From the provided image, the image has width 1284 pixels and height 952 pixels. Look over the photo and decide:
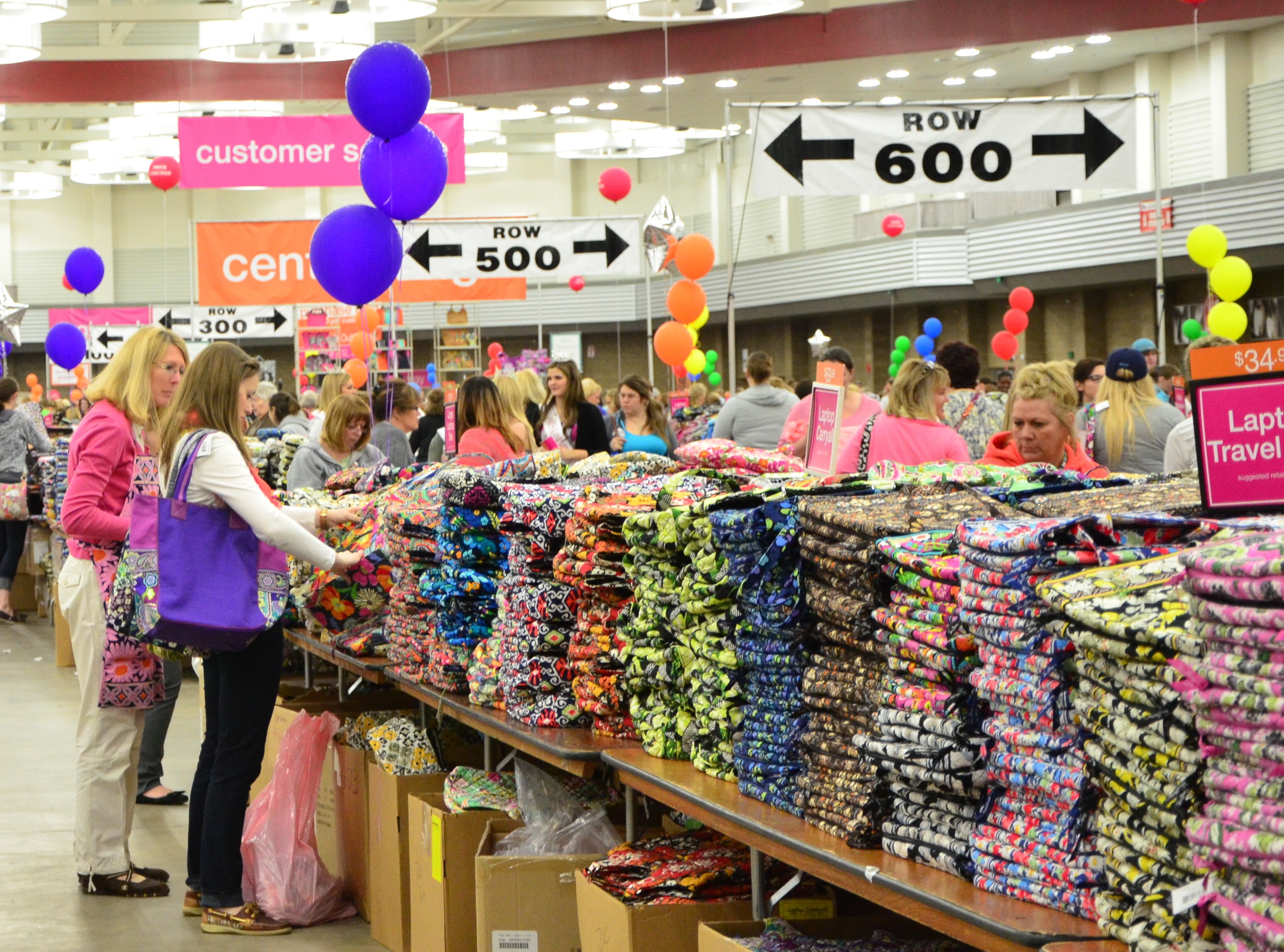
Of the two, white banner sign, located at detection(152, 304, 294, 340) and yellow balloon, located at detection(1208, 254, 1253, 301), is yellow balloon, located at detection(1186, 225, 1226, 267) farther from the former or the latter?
white banner sign, located at detection(152, 304, 294, 340)

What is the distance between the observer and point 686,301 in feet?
35.5

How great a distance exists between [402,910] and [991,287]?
16.0 m

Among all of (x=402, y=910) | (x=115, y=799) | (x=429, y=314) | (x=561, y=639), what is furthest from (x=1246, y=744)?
(x=429, y=314)

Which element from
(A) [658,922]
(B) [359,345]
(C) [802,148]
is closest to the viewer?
(A) [658,922]

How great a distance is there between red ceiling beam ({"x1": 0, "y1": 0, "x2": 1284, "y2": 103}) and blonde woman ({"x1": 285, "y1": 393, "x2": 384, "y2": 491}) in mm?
7420

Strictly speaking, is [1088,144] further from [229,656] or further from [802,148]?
[229,656]

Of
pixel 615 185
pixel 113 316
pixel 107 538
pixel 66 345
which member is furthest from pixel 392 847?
pixel 113 316

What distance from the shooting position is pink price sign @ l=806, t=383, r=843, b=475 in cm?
391

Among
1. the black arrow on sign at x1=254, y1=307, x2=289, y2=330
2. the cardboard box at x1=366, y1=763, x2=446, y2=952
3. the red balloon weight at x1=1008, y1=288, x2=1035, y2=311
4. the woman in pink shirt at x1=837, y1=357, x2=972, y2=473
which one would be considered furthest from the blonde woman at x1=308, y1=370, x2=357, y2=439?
the red balloon weight at x1=1008, y1=288, x2=1035, y2=311

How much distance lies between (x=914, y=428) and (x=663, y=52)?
9.17 meters

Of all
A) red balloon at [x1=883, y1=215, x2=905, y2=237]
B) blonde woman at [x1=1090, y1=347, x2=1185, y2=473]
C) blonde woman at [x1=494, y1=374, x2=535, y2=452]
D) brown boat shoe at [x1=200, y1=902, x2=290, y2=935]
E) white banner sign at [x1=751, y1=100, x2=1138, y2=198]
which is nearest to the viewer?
brown boat shoe at [x1=200, y1=902, x2=290, y2=935]

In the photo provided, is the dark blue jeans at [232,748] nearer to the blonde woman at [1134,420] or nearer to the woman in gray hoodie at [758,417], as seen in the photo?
→ the blonde woman at [1134,420]

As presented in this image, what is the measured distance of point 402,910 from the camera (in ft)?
13.2

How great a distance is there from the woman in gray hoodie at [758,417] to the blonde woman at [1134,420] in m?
2.70
